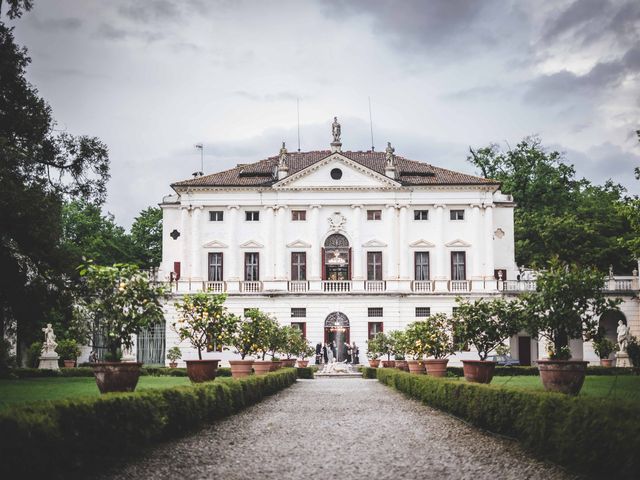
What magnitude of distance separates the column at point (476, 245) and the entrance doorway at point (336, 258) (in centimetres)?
913

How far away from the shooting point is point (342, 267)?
5869 centimetres

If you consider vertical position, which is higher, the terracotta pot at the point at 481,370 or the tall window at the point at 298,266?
the tall window at the point at 298,266

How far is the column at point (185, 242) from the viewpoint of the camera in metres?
58.3

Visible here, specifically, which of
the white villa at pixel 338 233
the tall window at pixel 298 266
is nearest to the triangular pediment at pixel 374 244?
the white villa at pixel 338 233

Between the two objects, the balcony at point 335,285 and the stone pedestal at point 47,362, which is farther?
the balcony at point 335,285

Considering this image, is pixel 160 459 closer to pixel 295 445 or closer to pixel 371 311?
pixel 295 445

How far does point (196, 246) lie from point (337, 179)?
454 inches

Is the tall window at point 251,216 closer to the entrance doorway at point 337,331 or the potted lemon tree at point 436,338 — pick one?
the entrance doorway at point 337,331

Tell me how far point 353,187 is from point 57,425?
49928 millimetres

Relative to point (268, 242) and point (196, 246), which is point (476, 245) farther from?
point (196, 246)

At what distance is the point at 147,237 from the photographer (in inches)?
2719

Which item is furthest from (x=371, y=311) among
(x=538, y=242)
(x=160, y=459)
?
(x=160, y=459)

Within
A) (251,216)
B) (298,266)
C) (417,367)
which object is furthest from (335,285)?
(417,367)

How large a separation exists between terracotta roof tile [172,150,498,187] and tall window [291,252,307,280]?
575 cm
